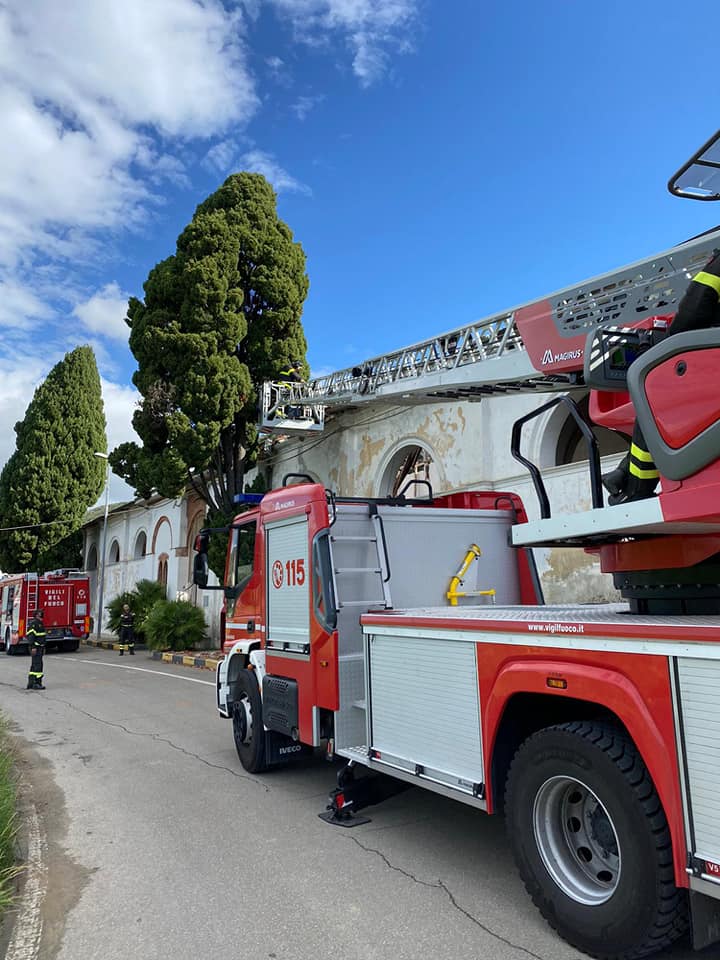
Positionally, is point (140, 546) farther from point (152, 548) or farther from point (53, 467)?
point (53, 467)

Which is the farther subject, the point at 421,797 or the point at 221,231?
the point at 221,231

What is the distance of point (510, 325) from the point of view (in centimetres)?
915

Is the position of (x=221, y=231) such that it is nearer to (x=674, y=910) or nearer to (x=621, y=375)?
(x=621, y=375)

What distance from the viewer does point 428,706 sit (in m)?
4.16

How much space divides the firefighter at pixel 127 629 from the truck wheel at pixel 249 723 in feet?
63.0

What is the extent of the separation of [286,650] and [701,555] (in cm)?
366

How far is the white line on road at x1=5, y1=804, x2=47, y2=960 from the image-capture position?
3553mm

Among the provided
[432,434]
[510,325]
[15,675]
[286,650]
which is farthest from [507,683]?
[15,675]

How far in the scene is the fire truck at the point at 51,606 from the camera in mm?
24500

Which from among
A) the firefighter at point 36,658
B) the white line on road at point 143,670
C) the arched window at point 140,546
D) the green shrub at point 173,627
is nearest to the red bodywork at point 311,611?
the white line on road at point 143,670

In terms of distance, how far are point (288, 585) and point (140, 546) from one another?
27725 millimetres

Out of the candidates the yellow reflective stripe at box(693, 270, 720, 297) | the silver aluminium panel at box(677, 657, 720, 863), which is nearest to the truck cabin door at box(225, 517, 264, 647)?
the silver aluminium panel at box(677, 657, 720, 863)

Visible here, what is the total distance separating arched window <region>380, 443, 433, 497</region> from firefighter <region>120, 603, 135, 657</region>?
12.8 m

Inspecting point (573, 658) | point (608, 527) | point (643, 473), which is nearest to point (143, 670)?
point (573, 658)
